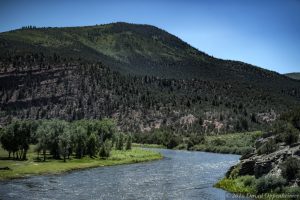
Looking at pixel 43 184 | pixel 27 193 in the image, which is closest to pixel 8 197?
pixel 27 193

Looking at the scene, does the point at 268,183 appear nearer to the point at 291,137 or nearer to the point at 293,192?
the point at 293,192

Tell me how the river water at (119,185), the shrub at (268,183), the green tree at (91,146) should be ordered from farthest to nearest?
the green tree at (91,146) < the river water at (119,185) < the shrub at (268,183)

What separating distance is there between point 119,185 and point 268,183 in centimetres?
2977

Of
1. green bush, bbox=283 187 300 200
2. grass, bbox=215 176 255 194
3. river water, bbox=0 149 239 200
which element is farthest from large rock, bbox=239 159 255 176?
green bush, bbox=283 187 300 200

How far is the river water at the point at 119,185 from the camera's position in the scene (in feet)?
222

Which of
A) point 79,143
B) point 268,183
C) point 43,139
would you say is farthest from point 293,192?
point 79,143

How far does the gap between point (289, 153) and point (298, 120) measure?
67.5 feet

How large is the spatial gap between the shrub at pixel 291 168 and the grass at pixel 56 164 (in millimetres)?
53804

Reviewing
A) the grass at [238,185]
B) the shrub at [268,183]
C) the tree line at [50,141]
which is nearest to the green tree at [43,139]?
the tree line at [50,141]

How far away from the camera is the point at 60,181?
84.6 metres

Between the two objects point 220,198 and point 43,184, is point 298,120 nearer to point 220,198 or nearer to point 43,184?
point 220,198

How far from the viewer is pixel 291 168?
2411 inches

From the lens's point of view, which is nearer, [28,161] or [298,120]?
[298,120]

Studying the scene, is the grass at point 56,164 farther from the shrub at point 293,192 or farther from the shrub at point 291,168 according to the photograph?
the shrub at point 293,192
